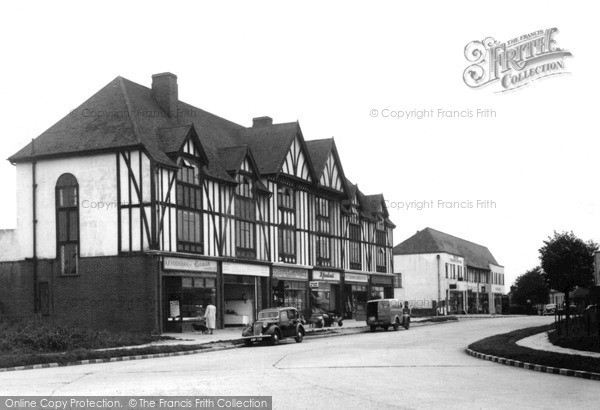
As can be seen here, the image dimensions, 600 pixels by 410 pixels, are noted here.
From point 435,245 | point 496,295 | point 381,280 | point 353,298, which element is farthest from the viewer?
point 496,295

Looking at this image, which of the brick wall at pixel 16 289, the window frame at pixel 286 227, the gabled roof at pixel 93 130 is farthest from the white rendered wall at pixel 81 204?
the window frame at pixel 286 227

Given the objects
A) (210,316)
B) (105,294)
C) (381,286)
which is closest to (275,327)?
(210,316)

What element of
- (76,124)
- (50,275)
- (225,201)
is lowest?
(50,275)

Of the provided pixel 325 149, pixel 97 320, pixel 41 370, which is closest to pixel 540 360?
pixel 41 370

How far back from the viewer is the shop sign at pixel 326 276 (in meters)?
54.2

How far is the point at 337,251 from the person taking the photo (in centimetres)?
5866

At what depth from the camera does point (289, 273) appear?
Result: 49.8 meters

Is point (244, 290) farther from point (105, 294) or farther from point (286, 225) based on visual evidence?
point (105, 294)

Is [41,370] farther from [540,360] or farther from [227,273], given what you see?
[227,273]

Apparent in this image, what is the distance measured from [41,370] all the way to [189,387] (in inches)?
302

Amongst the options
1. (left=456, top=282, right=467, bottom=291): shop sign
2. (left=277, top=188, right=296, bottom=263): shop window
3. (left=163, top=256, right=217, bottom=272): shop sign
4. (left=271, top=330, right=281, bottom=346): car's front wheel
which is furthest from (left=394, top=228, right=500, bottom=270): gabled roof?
(left=271, top=330, right=281, bottom=346): car's front wheel

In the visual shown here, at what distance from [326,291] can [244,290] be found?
11.7 metres

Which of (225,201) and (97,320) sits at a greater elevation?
(225,201)

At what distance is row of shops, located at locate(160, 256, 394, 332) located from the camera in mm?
37281
